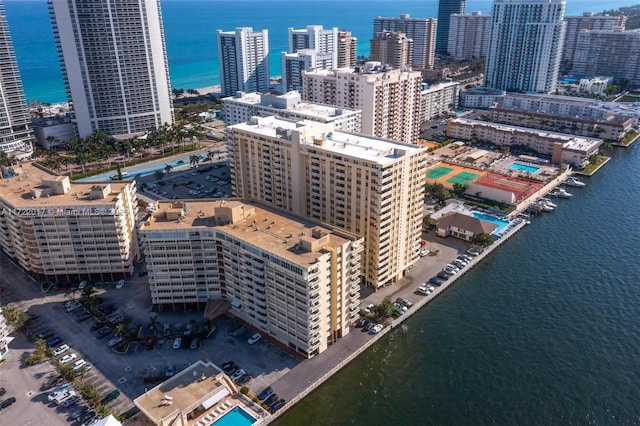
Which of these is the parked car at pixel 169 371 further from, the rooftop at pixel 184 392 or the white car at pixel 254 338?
the white car at pixel 254 338

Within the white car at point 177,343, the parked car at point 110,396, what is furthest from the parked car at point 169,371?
the parked car at point 110,396

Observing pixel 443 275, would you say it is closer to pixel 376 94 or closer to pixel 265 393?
pixel 265 393

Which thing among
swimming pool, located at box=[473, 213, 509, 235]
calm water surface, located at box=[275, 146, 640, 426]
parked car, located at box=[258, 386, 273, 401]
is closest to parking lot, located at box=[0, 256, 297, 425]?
parked car, located at box=[258, 386, 273, 401]

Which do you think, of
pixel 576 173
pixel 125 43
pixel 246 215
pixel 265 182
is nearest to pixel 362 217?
pixel 246 215

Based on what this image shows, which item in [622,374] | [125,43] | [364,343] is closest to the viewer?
[622,374]

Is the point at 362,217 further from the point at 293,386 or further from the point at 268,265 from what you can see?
the point at 293,386
